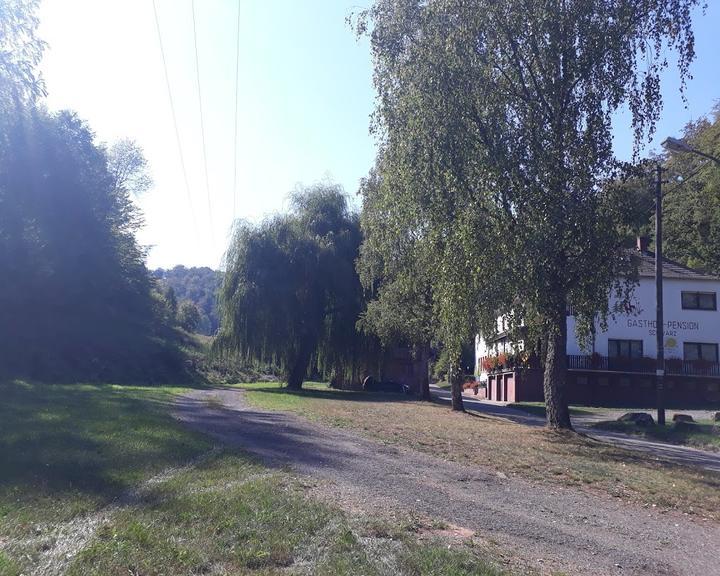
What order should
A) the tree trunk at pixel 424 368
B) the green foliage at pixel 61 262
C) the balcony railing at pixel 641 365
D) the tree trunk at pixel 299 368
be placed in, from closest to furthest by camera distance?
the green foliage at pixel 61 262 < the tree trunk at pixel 424 368 < the tree trunk at pixel 299 368 < the balcony railing at pixel 641 365

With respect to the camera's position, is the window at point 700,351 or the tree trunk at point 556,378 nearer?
the tree trunk at point 556,378

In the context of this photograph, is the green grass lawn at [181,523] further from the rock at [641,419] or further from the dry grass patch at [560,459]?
the rock at [641,419]

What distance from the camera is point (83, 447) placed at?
12188mm

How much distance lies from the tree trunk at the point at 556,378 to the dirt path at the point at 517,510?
643 cm

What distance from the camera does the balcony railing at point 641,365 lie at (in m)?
44.7

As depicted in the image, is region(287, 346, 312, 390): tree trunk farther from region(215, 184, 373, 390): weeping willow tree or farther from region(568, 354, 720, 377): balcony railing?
region(568, 354, 720, 377): balcony railing

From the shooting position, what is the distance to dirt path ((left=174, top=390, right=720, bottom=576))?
7.79 m

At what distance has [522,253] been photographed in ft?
54.7

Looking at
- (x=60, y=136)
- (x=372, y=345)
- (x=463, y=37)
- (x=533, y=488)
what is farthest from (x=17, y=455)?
(x=60, y=136)

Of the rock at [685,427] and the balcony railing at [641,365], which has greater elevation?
the balcony railing at [641,365]

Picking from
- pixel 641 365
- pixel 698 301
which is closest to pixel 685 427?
pixel 641 365

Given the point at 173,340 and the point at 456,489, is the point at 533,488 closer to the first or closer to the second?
the point at 456,489

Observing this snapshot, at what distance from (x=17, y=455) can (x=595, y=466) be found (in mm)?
10008

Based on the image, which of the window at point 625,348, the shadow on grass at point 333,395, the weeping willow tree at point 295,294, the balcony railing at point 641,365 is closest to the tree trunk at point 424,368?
the shadow on grass at point 333,395
